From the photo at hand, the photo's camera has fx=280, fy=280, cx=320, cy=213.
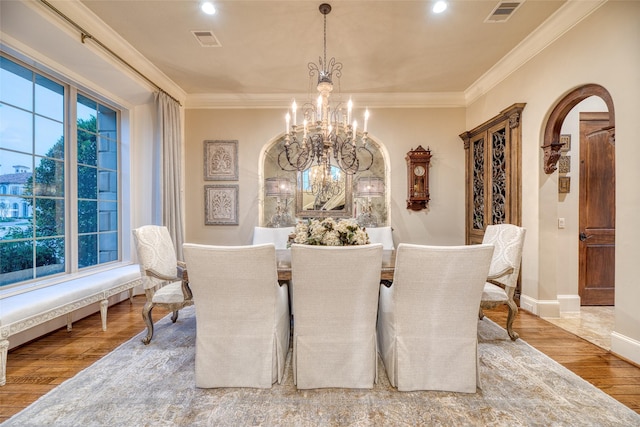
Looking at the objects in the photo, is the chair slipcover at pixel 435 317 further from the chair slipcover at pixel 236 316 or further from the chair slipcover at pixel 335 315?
the chair slipcover at pixel 236 316

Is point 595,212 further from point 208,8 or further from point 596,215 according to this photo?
point 208,8

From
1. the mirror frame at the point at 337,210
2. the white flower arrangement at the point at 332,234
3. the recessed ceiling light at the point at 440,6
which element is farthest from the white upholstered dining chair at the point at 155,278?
the recessed ceiling light at the point at 440,6

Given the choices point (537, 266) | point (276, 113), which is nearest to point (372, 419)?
point (537, 266)

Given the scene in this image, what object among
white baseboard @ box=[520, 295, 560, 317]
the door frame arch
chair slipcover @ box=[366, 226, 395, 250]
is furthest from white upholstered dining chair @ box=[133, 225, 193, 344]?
the door frame arch

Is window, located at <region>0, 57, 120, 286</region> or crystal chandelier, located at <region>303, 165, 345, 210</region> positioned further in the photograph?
crystal chandelier, located at <region>303, 165, 345, 210</region>

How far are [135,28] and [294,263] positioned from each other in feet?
9.59

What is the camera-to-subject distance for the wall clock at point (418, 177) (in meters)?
4.26

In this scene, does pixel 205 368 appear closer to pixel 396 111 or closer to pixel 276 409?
pixel 276 409

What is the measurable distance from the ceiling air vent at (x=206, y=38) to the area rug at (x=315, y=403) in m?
3.03

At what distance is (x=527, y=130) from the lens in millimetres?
3143

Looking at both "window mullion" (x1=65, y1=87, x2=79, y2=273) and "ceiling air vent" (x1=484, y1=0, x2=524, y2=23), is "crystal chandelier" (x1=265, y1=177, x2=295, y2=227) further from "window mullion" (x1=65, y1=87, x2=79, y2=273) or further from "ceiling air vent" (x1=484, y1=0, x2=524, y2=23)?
"ceiling air vent" (x1=484, y1=0, x2=524, y2=23)

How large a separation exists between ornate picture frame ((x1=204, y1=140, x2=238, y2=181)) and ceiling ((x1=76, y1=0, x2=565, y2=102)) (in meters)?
0.88

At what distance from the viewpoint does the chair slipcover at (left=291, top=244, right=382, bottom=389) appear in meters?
1.52

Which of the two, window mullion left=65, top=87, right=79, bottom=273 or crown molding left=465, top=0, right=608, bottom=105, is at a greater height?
crown molding left=465, top=0, right=608, bottom=105
